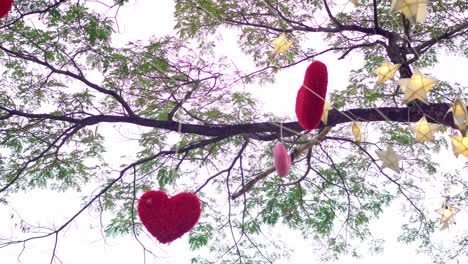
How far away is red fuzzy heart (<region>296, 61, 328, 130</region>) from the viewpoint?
0.57 m

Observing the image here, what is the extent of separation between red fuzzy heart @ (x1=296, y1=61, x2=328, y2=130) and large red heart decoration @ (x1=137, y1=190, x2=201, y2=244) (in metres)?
0.25

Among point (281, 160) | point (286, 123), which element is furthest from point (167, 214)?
point (286, 123)

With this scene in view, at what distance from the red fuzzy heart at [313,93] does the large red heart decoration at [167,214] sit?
9.7 inches

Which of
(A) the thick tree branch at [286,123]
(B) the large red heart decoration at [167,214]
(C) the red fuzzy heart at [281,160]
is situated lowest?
(B) the large red heart decoration at [167,214]

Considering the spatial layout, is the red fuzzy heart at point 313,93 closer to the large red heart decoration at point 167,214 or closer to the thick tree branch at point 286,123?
the large red heart decoration at point 167,214

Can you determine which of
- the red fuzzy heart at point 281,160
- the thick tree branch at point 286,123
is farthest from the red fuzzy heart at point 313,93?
the thick tree branch at point 286,123

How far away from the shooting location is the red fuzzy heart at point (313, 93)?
57 cm

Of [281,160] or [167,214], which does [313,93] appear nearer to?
[281,160]

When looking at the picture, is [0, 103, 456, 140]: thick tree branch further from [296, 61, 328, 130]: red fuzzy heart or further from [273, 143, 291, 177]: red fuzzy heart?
[296, 61, 328, 130]: red fuzzy heart

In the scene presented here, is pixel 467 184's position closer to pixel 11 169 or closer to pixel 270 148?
pixel 270 148

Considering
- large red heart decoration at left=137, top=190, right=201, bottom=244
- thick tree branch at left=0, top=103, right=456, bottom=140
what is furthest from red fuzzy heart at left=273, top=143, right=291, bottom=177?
thick tree branch at left=0, top=103, right=456, bottom=140

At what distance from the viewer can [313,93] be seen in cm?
56

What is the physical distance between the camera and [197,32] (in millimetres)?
2236

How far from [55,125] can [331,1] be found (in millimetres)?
1283
